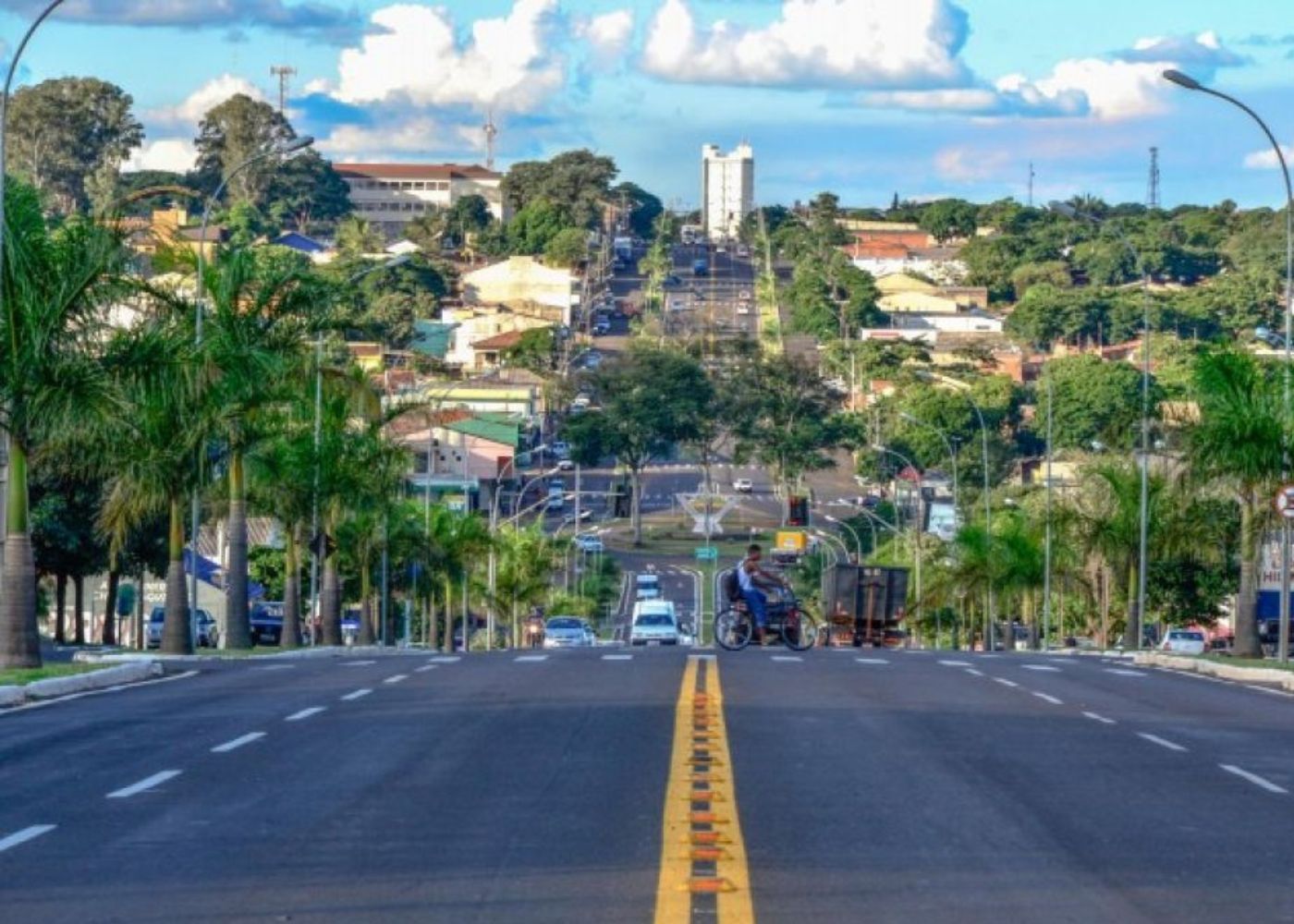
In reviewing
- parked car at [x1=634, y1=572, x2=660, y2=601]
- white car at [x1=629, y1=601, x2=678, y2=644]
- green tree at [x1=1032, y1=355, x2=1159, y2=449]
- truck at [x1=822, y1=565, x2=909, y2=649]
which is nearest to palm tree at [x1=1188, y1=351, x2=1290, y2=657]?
white car at [x1=629, y1=601, x2=678, y2=644]

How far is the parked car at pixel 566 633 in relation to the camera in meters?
70.4

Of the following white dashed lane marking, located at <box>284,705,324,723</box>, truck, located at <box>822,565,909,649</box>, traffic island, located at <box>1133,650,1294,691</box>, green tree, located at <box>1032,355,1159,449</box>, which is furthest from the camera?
green tree, located at <box>1032,355,1159,449</box>

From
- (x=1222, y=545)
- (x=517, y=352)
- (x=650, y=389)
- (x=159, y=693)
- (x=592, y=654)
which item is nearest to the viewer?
(x=159, y=693)

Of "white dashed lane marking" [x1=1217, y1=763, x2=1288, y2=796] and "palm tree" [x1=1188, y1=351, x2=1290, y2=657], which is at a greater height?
"palm tree" [x1=1188, y1=351, x2=1290, y2=657]

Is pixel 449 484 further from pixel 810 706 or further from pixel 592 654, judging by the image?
pixel 810 706

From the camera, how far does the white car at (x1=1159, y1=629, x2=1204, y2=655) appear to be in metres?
65.3

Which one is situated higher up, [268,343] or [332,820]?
[268,343]

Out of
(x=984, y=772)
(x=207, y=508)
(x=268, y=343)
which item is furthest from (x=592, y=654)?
(x=984, y=772)

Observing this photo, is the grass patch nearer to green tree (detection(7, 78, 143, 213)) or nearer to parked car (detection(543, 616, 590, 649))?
parked car (detection(543, 616, 590, 649))

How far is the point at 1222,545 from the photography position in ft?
206

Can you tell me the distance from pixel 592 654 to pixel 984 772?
71.2 feet

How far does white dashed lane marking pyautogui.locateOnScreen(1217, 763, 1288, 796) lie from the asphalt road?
91 millimetres

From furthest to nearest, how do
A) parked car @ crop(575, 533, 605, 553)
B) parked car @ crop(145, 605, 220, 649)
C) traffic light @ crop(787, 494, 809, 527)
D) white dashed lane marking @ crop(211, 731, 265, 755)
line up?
parked car @ crop(575, 533, 605, 553) < traffic light @ crop(787, 494, 809, 527) < parked car @ crop(145, 605, 220, 649) < white dashed lane marking @ crop(211, 731, 265, 755)

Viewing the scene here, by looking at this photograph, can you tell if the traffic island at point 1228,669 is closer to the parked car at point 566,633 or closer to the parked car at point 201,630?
the parked car at point 566,633
